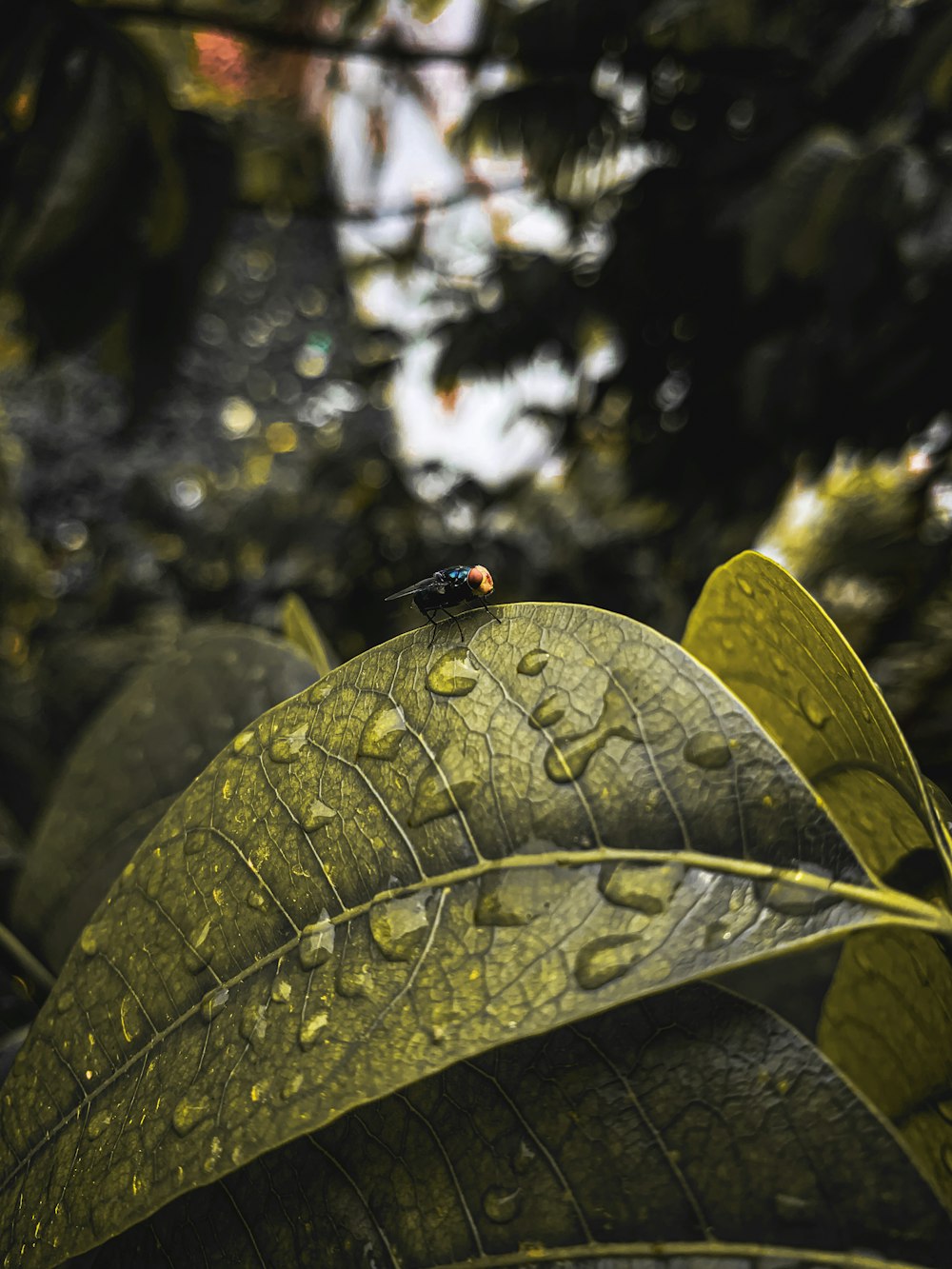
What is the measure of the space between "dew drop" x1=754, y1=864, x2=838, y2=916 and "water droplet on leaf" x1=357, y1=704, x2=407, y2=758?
127 mm

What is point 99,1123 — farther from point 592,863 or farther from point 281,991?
point 592,863

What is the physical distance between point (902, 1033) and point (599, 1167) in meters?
0.13

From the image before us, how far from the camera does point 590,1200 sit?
0.95 ft

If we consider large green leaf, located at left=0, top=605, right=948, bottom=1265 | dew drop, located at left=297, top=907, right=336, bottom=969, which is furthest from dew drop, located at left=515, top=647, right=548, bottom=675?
dew drop, located at left=297, top=907, right=336, bottom=969

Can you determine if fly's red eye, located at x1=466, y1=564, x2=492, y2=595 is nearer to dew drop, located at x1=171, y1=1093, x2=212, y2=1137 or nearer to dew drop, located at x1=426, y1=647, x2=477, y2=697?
dew drop, located at x1=426, y1=647, x2=477, y2=697

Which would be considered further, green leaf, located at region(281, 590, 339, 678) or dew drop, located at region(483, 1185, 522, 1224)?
green leaf, located at region(281, 590, 339, 678)

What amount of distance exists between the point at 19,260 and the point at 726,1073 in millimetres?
812

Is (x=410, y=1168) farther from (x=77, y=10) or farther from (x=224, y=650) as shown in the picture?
(x=77, y=10)

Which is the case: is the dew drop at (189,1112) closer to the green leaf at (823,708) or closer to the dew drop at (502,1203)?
the dew drop at (502,1203)

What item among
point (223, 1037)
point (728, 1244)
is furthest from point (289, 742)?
point (728, 1244)

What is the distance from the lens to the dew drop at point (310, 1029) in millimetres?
277

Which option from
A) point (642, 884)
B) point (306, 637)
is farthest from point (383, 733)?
point (306, 637)

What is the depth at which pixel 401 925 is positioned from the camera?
0.29 m

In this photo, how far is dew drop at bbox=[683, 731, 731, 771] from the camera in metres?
0.29
